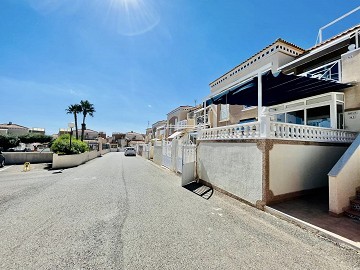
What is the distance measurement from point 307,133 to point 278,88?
2319 millimetres

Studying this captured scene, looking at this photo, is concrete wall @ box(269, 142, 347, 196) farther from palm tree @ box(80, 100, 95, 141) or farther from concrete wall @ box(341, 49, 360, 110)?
palm tree @ box(80, 100, 95, 141)

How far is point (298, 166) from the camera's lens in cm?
684

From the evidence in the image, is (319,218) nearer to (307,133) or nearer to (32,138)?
(307,133)

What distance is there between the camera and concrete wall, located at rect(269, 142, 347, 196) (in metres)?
6.27

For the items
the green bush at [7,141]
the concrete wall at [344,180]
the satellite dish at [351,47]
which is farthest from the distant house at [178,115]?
the green bush at [7,141]

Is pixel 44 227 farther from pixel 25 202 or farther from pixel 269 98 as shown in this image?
pixel 269 98

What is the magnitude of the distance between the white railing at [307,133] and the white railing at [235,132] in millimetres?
617

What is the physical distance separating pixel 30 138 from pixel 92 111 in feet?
56.8

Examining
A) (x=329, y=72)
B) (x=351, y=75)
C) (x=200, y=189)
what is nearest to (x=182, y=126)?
(x=200, y=189)

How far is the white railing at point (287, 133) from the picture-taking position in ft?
21.3

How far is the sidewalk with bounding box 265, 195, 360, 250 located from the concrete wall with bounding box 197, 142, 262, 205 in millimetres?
895

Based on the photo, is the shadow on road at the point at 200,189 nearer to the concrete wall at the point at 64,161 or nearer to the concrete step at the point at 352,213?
the concrete step at the point at 352,213

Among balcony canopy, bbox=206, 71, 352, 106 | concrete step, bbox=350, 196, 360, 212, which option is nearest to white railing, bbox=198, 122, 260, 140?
balcony canopy, bbox=206, 71, 352, 106

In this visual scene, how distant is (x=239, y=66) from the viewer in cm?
1462
